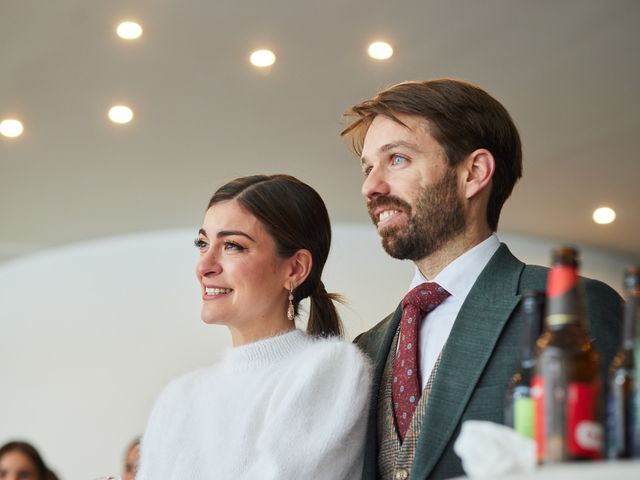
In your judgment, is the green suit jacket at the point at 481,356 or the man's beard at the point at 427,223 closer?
the green suit jacket at the point at 481,356

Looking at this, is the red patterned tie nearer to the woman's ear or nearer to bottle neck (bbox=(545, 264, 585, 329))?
the woman's ear

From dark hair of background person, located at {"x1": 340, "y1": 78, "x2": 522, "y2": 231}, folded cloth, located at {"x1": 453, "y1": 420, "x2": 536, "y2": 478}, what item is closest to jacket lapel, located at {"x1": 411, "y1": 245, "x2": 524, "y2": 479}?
dark hair of background person, located at {"x1": 340, "y1": 78, "x2": 522, "y2": 231}

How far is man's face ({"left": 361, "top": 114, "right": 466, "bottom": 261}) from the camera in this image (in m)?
1.76

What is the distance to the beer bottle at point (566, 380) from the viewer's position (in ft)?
2.90

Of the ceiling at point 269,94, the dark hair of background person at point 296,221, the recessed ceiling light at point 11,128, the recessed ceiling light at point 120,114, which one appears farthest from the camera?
the recessed ceiling light at point 11,128

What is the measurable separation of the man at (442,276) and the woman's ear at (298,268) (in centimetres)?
17

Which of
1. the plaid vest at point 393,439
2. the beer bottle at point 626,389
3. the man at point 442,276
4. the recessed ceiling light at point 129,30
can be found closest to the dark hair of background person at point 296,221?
the man at point 442,276

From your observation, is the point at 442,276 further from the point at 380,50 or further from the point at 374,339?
the point at 380,50

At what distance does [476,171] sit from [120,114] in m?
3.56

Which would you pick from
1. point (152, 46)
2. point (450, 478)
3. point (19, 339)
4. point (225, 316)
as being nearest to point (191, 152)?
point (152, 46)

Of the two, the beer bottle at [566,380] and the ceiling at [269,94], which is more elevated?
the ceiling at [269,94]

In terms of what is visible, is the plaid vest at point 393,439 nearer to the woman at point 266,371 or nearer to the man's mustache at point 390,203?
the woman at point 266,371

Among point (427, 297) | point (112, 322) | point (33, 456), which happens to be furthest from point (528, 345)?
point (112, 322)

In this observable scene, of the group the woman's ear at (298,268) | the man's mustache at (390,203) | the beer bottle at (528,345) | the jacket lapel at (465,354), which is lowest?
the beer bottle at (528,345)
